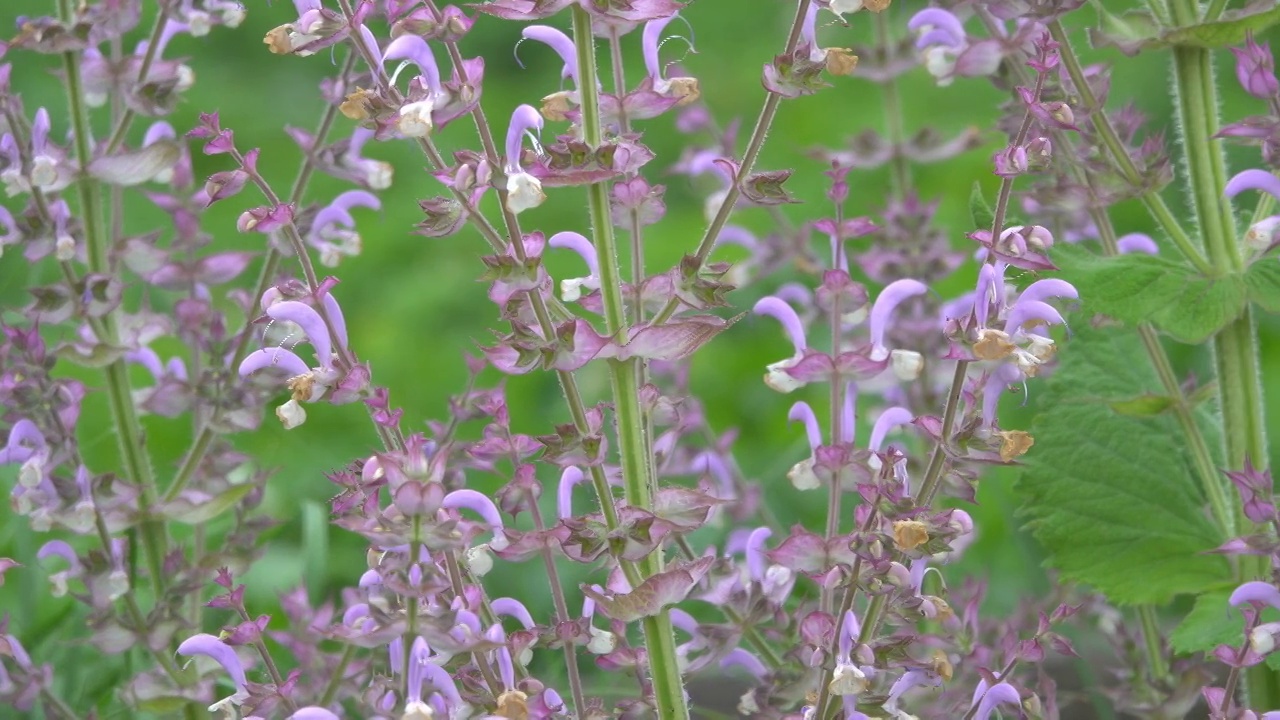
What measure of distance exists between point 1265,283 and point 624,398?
34.8 inches

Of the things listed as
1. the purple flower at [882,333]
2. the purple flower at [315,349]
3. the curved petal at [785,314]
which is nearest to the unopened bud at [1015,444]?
the purple flower at [882,333]

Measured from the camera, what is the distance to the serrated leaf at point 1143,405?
1890 mm

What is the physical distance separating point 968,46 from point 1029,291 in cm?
59

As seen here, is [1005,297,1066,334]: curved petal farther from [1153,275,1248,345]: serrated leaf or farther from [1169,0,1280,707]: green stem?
[1169,0,1280,707]: green stem

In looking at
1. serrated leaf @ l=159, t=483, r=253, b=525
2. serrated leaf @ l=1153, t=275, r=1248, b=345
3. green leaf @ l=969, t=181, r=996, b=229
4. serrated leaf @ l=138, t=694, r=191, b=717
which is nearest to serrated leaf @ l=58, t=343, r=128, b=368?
serrated leaf @ l=159, t=483, r=253, b=525

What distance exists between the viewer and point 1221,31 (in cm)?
178

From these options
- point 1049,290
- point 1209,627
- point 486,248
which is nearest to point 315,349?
point 1049,290

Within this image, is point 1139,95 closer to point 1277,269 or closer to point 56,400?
point 1277,269

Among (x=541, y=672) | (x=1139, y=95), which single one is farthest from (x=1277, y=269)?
(x=1139, y=95)

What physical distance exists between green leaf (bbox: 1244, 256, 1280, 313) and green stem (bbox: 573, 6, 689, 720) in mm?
818

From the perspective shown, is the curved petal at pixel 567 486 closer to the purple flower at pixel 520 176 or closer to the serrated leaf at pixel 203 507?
the purple flower at pixel 520 176

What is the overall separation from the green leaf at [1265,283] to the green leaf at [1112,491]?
0.80 ft

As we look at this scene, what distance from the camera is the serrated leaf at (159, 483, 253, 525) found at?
6.20 ft

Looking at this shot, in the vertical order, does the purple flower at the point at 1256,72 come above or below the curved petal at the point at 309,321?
above
